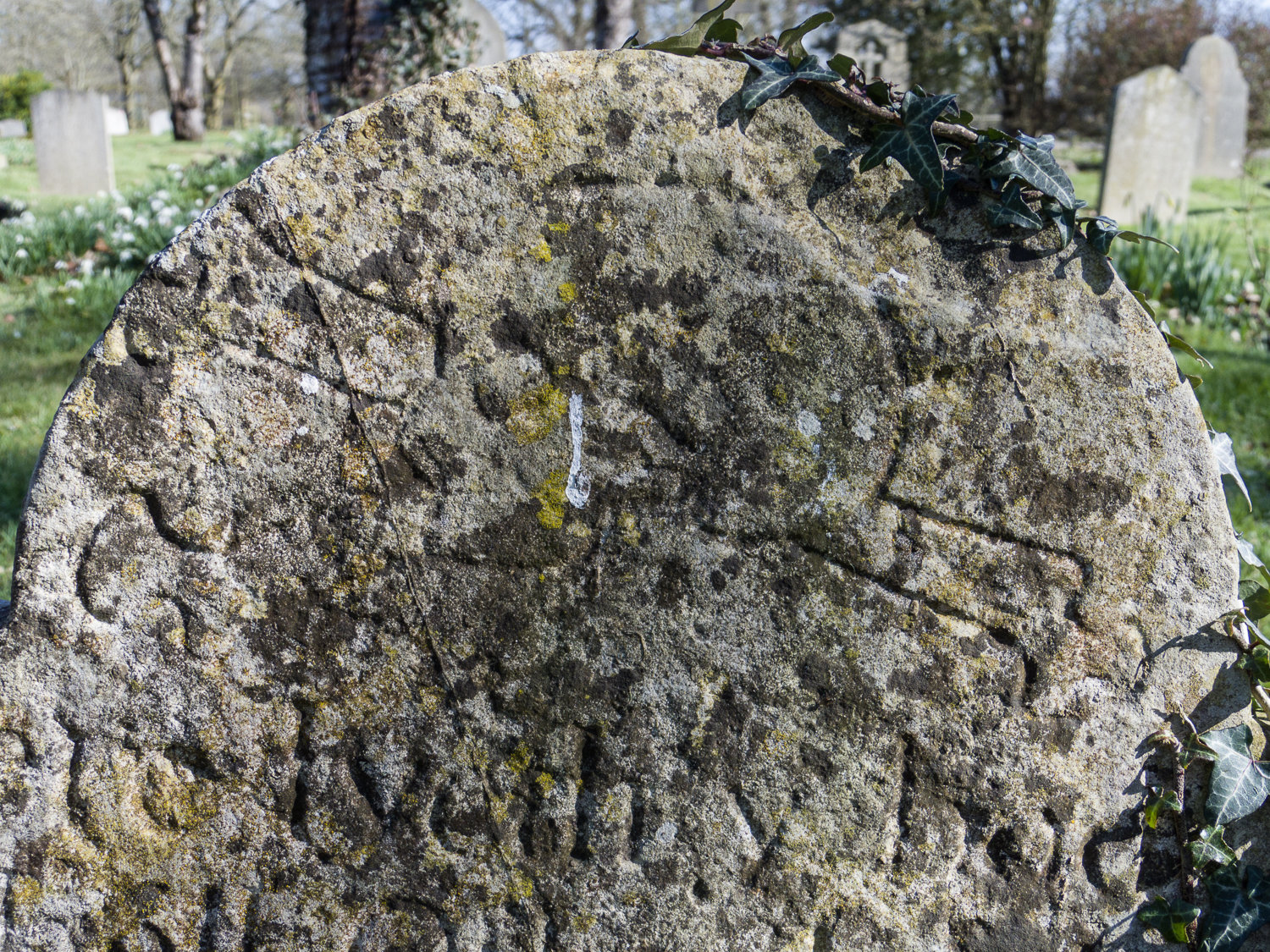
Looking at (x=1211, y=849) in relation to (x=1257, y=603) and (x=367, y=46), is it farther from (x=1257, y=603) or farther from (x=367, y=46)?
(x=367, y=46)

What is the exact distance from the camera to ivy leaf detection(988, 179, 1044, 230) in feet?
4.98

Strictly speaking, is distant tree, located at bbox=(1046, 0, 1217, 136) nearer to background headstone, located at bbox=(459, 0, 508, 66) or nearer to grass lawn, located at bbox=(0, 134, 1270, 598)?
grass lawn, located at bbox=(0, 134, 1270, 598)

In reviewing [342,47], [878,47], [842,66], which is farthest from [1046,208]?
[878,47]

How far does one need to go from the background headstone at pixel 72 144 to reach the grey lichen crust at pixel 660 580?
11280mm

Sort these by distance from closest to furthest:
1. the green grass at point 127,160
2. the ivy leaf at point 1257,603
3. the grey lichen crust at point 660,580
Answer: the grey lichen crust at point 660,580 < the ivy leaf at point 1257,603 < the green grass at point 127,160

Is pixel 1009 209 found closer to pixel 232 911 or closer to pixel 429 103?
pixel 429 103

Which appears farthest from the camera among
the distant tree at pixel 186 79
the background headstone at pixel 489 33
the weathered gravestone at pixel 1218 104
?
the distant tree at pixel 186 79

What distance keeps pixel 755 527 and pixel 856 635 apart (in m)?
0.26

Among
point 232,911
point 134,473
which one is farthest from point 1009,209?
point 232,911

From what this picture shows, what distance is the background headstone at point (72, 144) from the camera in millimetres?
10383

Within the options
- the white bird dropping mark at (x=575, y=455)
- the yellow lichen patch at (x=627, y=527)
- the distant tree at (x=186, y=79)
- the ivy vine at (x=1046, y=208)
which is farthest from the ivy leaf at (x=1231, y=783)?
the distant tree at (x=186, y=79)

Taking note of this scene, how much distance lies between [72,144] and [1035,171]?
39.9ft

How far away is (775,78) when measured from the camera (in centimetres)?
152

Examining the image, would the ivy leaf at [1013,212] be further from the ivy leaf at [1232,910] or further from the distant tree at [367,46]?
the distant tree at [367,46]
